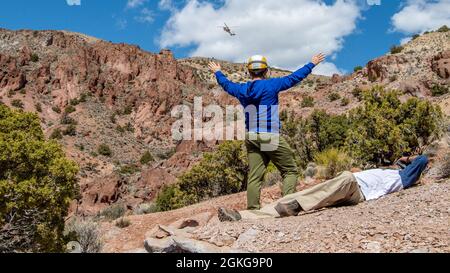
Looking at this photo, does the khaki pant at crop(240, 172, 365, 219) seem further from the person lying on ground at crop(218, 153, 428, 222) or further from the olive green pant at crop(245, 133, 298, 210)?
the olive green pant at crop(245, 133, 298, 210)

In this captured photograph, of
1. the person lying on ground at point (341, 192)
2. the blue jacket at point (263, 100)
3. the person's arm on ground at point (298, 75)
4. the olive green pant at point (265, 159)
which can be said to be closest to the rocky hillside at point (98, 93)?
the person lying on ground at point (341, 192)

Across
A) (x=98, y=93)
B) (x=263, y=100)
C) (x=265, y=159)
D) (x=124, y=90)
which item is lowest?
(x=265, y=159)

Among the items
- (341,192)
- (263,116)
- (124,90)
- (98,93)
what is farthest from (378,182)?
(124,90)

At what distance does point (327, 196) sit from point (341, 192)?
180 millimetres

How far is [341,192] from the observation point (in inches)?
218

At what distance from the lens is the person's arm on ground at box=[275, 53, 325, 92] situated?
5443 millimetres

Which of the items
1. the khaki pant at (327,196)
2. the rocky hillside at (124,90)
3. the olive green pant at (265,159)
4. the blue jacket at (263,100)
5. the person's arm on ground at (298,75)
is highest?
the rocky hillside at (124,90)

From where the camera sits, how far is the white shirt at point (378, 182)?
5.87 m

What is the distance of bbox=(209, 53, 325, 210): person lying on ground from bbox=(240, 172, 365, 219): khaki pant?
28cm

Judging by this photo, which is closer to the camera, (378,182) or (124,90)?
(378,182)

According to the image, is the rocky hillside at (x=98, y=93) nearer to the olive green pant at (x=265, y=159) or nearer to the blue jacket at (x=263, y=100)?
the olive green pant at (x=265, y=159)

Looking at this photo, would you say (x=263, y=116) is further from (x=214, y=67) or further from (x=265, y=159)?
(x=214, y=67)

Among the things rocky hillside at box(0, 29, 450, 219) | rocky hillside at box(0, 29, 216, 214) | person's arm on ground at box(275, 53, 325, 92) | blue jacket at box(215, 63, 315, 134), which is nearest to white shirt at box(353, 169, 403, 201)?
blue jacket at box(215, 63, 315, 134)
